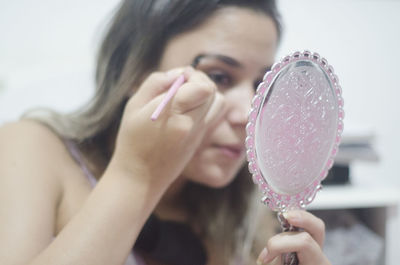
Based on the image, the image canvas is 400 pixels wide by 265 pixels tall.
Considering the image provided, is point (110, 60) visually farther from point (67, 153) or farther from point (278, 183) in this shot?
point (278, 183)

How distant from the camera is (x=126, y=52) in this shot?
659 millimetres

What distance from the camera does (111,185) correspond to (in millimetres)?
393

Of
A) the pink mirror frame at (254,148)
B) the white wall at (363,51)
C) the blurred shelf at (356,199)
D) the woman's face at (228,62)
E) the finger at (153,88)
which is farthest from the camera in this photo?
the white wall at (363,51)

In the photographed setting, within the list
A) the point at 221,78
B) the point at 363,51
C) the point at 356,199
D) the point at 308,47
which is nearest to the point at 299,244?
the point at 221,78

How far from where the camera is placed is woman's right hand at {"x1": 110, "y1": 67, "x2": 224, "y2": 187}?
39 centimetres

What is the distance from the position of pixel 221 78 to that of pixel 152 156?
0.24 meters

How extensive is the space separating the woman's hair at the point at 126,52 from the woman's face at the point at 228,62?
3 cm

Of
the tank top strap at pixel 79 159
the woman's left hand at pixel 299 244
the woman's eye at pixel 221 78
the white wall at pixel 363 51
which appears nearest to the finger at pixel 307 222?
the woman's left hand at pixel 299 244

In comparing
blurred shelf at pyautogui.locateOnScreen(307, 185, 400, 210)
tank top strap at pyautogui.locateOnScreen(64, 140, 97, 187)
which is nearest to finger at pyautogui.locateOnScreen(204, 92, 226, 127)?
tank top strap at pyautogui.locateOnScreen(64, 140, 97, 187)

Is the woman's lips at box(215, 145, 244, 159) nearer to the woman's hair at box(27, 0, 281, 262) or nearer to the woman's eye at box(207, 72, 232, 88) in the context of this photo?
the woman's eye at box(207, 72, 232, 88)

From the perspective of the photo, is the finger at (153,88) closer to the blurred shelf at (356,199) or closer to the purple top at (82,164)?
the purple top at (82,164)

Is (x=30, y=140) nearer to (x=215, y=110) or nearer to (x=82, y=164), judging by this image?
(x=82, y=164)

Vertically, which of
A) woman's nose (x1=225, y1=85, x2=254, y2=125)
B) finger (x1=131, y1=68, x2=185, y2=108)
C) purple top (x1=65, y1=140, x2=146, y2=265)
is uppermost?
finger (x1=131, y1=68, x2=185, y2=108)

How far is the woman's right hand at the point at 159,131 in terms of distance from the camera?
39cm
